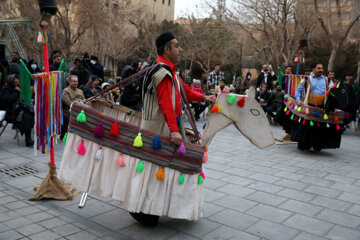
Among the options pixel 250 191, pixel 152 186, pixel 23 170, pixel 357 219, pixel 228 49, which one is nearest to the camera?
pixel 152 186

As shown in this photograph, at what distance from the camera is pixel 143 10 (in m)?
26.4

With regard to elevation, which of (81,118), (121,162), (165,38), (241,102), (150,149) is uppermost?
(165,38)

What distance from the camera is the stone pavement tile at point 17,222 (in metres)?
3.59

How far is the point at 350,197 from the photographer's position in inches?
195

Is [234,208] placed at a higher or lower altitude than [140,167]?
lower

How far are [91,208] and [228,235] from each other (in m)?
1.63

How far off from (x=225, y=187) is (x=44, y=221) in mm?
2506

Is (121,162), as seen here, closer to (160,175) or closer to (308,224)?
(160,175)

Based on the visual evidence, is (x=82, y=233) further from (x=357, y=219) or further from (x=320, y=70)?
(x=320, y=70)

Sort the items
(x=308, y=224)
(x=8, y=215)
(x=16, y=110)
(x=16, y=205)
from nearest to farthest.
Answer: (x=8, y=215) < (x=308, y=224) < (x=16, y=205) < (x=16, y=110)

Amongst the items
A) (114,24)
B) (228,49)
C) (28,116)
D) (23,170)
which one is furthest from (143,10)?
(23,170)

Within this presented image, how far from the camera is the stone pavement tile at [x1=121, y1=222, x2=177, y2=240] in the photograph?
11.4 ft

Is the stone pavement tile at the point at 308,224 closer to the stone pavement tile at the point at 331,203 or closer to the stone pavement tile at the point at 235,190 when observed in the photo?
the stone pavement tile at the point at 331,203

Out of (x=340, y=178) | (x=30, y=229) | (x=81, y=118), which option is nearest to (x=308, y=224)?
(x=340, y=178)
